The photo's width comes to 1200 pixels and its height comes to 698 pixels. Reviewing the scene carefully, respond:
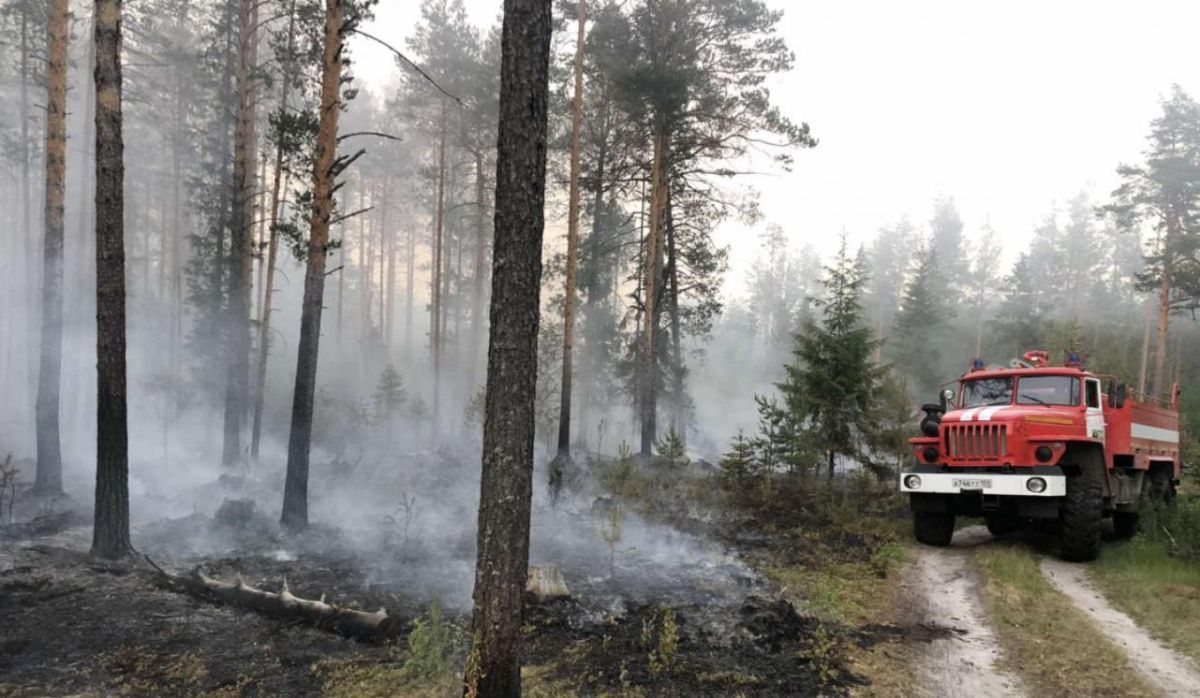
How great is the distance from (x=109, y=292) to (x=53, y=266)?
6339 mm

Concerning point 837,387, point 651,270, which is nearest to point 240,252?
point 651,270

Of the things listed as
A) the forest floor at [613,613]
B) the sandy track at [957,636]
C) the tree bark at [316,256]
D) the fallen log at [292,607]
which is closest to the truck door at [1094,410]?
the forest floor at [613,613]

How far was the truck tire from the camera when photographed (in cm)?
1066

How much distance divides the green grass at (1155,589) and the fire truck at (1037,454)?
20.6 inches

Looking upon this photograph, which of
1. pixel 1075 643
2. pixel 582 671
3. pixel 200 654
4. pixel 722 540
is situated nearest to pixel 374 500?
pixel 722 540

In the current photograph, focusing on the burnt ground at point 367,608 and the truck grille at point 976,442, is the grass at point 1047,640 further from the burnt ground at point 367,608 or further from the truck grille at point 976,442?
the truck grille at point 976,442

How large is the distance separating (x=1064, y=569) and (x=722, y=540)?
514 centimetres

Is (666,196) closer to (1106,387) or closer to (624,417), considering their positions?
(1106,387)

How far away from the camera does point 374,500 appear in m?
15.6

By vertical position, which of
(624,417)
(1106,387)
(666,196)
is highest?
(666,196)

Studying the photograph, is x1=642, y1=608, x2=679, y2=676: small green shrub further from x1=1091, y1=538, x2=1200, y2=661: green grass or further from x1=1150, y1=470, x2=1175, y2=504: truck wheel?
x1=1150, y1=470, x2=1175, y2=504: truck wheel

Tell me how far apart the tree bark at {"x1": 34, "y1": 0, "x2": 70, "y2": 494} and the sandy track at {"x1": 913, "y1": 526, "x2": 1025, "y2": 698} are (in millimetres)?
16298

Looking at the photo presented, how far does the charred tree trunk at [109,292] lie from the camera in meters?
8.88

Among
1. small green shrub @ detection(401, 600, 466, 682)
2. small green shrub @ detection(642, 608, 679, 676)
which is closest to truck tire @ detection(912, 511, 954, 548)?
small green shrub @ detection(642, 608, 679, 676)
